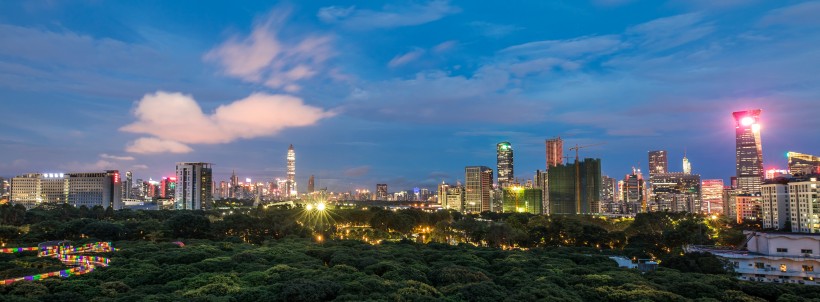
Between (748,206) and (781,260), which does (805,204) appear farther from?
(748,206)

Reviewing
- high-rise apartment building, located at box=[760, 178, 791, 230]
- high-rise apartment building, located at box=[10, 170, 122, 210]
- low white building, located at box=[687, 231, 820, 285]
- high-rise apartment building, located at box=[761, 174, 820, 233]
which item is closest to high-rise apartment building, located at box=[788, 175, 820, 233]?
high-rise apartment building, located at box=[761, 174, 820, 233]

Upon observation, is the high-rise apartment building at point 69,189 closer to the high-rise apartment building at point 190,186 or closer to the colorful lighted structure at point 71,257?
the high-rise apartment building at point 190,186

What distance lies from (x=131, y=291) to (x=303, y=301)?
954 cm

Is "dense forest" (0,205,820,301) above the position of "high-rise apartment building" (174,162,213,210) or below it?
below

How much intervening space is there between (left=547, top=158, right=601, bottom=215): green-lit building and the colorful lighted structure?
541 feet

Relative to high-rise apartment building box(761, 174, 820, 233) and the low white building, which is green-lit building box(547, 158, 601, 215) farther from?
the low white building

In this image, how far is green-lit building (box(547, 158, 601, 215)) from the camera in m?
186

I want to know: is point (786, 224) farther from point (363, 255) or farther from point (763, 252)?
point (363, 255)

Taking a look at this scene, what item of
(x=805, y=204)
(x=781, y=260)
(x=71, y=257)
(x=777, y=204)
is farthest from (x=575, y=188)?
(x=71, y=257)

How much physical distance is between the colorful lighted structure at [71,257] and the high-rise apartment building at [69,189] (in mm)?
118308

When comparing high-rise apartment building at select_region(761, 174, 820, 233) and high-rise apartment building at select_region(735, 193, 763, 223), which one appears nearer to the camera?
high-rise apartment building at select_region(761, 174, 820, 233)

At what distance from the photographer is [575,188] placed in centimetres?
18688

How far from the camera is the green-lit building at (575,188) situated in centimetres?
18650

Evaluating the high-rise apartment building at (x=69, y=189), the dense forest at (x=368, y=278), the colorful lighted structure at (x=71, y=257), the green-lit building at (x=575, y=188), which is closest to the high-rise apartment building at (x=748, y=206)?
the green-lit building at (x=575, y=188)
